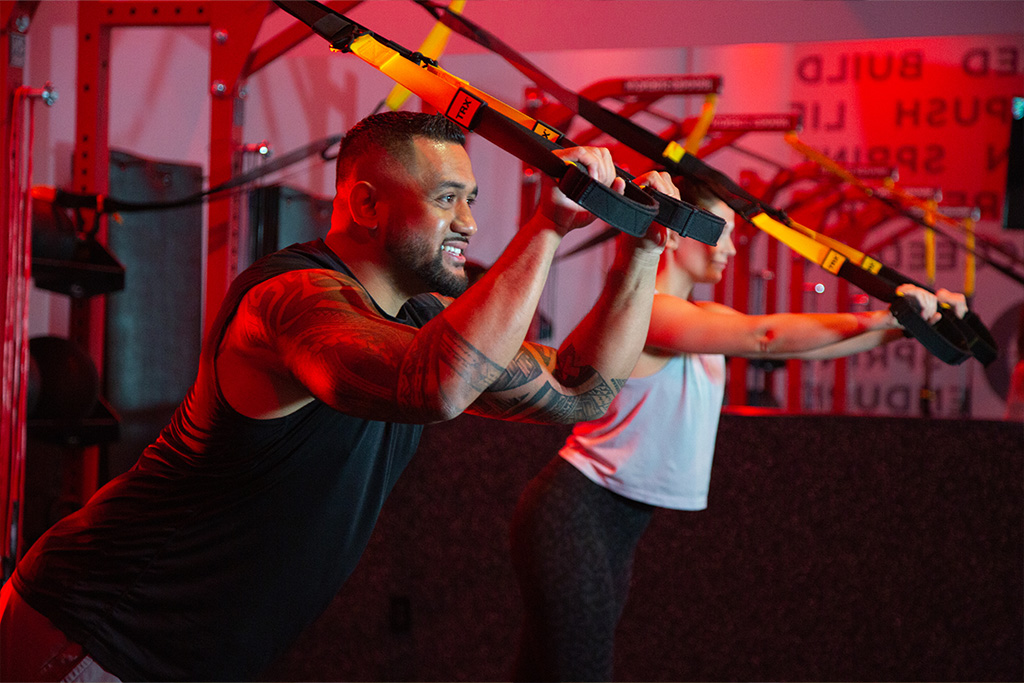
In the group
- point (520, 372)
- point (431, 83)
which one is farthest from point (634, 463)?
point (431, 83)

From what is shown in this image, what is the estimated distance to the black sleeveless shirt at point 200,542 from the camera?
1.11 m

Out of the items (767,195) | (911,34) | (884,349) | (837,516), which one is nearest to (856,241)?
(767,195)

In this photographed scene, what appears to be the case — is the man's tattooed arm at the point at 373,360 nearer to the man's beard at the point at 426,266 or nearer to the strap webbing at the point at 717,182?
the man's beard at the point at 426,266

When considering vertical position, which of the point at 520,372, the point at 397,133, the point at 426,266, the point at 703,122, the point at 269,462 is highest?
the point at 703,122

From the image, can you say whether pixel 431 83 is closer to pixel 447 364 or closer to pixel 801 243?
pixel 447 364

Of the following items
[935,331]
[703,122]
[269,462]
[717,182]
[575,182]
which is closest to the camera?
[575,182]

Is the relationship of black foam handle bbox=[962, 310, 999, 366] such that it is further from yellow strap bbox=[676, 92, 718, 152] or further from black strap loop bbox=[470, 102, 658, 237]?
yellow strap bbox=[676, 92, 718, 152]

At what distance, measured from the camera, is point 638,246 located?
110 centimetres

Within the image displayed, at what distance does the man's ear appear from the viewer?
1133mm

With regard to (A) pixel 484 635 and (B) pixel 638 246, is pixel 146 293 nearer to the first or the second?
(A) pixel 484 635

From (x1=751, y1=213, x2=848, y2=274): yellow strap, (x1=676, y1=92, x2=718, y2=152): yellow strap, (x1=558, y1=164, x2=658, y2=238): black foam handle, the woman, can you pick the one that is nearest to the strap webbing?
(x1=751, y1=213, x2=848, y2=274): yellow strap

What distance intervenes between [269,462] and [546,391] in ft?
1.14

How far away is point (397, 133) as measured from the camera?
1134mm

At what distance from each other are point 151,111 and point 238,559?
2634mm
